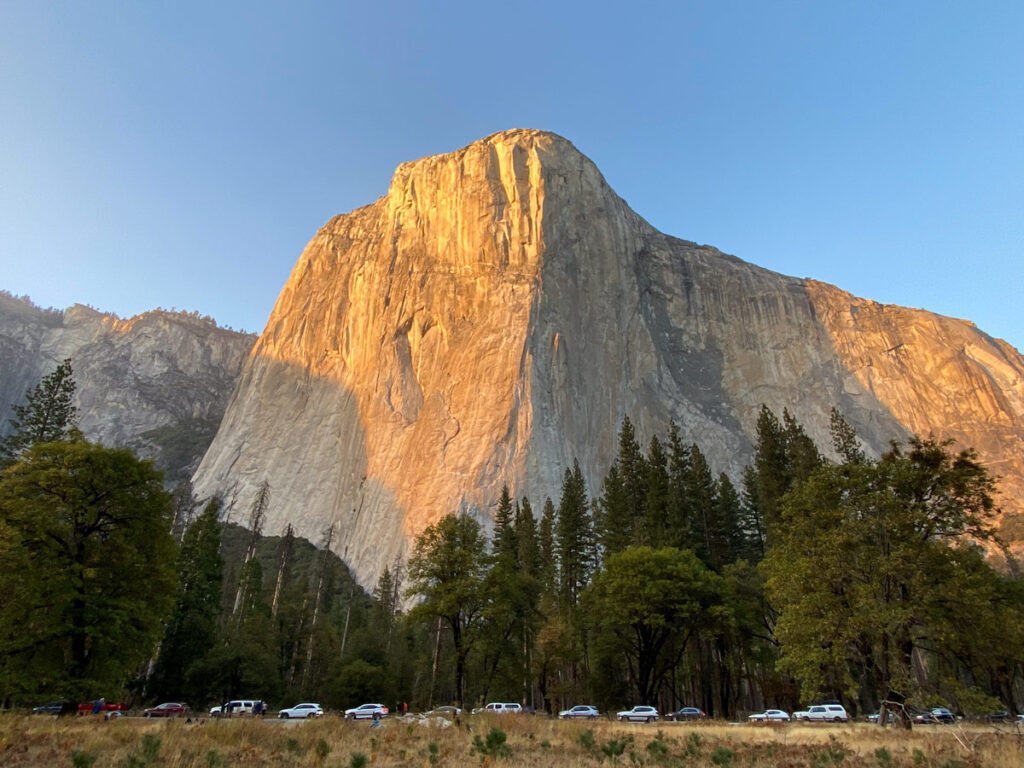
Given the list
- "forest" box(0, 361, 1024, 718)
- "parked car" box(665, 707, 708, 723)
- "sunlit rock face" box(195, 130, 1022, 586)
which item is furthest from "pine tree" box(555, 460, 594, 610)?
"sunlit rock face" box(195, 130, 1022, 586)

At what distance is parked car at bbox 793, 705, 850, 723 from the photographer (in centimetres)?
3253

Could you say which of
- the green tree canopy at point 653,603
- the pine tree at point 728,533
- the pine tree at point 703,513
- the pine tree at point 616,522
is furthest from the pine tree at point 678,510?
the green tree canopy at point 653,603

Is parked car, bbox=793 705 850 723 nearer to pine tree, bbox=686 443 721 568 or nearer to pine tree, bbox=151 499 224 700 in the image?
pine tree, bbox=686 443 721 568

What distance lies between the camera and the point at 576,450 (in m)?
88.1

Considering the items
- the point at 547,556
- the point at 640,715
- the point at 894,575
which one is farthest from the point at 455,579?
the point at 547,556

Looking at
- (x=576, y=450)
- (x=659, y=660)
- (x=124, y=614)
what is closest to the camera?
(x=124, y=614)

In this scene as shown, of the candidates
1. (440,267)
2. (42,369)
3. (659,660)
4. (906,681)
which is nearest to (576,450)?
(440,267)

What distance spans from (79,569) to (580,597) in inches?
1112

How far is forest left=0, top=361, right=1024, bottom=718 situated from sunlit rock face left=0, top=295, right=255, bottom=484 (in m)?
94.8

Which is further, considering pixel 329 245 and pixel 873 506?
pixel 329 245

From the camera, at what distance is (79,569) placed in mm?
22781

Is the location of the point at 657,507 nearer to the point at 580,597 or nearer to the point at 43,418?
the point at 580,597

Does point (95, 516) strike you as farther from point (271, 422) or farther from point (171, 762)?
point (271, 422)

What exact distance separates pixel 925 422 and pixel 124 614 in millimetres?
127062
